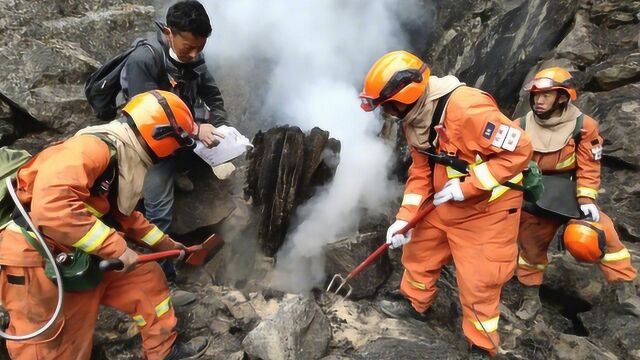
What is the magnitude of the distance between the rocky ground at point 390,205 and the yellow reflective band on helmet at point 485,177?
4.22ft

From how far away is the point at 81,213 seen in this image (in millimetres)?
2475

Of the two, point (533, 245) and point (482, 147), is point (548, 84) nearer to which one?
point (482, 147)

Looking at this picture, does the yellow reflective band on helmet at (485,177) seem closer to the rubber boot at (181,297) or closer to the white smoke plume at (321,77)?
the white smoke plume at (321,77)

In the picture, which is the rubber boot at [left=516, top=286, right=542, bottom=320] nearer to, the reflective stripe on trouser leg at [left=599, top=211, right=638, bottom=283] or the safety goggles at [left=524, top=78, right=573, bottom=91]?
the reflective stripe on trouser leg at [left=599, top=211, right=638, bottom=283]

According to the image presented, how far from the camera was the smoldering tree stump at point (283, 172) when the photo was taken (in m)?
4.09

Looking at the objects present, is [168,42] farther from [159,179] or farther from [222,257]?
[222,257]

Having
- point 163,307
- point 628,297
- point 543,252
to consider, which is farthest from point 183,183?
point 628,297

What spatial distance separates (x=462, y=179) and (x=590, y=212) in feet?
4.63

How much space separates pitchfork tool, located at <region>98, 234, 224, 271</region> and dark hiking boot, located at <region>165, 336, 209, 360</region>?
609 mm

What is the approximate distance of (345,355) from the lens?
3424 mm

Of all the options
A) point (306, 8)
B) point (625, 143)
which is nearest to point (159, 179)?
point (306, 8)

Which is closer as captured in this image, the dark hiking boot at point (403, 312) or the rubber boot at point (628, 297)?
the dark hiking boot at point (403, 312)

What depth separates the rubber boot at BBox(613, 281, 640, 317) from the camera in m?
4.23

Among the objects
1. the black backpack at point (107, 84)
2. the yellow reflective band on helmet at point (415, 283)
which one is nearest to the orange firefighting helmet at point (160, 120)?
the black backpack at point (107, 84)
